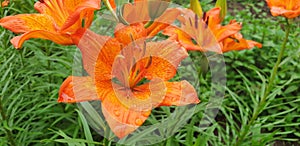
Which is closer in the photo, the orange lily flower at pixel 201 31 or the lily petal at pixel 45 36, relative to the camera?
the lily petal at pixel 45 36

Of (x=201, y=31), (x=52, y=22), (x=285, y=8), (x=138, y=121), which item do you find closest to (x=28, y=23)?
(x=52, y=22)

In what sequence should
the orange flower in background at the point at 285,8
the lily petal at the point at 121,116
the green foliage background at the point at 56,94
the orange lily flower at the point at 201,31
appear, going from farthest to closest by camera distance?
the green foliage background at the point at 56,94, the orange flower in background at the point at 285,8, the orange lily flower at the point at 201,31, the lily petal at the point at 121,116

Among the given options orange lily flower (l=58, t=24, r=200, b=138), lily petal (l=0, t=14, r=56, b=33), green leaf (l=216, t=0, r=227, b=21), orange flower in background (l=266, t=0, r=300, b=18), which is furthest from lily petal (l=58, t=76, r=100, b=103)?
orange flower in background (l=266, t=0, r=300, b=18)

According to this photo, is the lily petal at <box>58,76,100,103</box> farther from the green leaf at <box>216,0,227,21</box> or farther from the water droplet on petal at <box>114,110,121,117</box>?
the green leaf at <box>216,0,227,21</box>

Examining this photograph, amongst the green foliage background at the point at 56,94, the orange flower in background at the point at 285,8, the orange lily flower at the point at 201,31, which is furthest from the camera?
the green foliage background at the point at 56,94

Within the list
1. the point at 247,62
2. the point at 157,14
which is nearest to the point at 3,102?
the point at 157,14

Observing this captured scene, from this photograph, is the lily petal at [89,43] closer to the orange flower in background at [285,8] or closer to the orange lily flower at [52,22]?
the orange lily flower at [52,22]

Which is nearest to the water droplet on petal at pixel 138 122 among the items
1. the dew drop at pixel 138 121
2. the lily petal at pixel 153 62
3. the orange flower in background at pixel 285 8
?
the dew drop at pixel 138 121

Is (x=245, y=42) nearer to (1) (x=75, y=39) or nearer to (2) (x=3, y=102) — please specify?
(1) (x=75, y=39)

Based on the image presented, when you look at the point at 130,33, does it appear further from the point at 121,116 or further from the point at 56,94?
the point at 56,94
